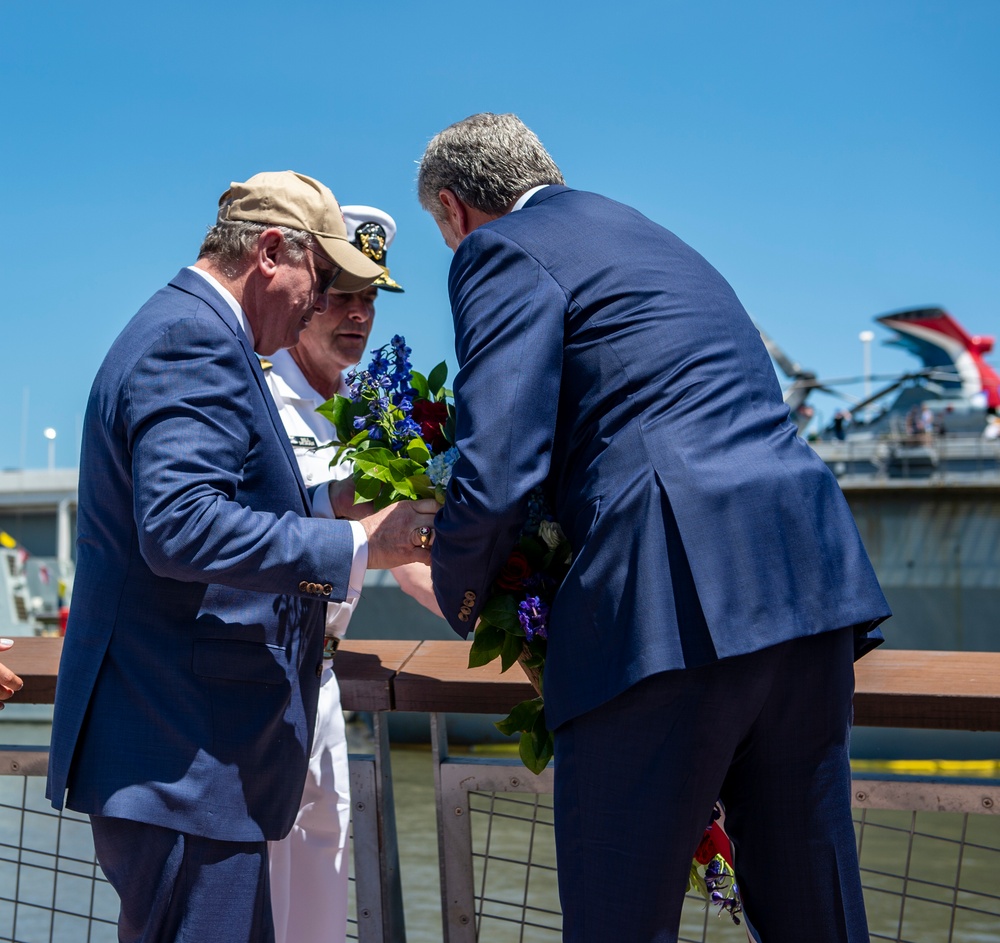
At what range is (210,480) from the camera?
6.72 ft

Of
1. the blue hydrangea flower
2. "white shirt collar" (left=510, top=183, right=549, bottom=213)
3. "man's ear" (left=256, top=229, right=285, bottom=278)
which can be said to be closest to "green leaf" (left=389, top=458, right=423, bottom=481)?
the blue hydrangea flower

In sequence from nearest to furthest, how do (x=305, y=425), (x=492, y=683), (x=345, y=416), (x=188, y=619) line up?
(x=188, y=619) < (x=345, y=416) < (x=492, y=683) < (x=305, y=425)

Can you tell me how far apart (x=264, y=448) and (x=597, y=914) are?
110 centimetres

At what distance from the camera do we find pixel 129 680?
210cm

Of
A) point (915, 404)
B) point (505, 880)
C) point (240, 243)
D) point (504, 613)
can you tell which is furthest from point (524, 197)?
point (915, 404)

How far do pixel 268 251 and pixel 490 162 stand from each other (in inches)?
20.0

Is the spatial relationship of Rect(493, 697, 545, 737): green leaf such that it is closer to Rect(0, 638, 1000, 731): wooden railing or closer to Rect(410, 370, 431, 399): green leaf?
Rect(0, 638, 1000, 731): wooden railing

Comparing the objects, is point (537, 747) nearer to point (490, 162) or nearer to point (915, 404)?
point (490, 162)

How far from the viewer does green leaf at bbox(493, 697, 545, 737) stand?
7.83 feet

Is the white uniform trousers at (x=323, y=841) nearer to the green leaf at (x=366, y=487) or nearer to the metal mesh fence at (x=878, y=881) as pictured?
the metal mesh fence at (x=878, y=881)

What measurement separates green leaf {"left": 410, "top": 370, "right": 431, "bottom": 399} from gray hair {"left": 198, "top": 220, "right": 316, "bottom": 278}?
363 mm

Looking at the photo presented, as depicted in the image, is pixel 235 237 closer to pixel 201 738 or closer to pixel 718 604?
pixel 201 738

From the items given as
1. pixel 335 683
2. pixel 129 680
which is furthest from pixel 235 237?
pixel 335 683

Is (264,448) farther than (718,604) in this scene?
Yes
